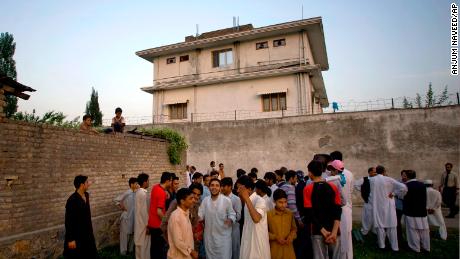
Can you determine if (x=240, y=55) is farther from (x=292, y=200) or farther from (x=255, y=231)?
(x=255, y=231)

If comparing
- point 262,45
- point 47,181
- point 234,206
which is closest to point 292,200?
point 234,206

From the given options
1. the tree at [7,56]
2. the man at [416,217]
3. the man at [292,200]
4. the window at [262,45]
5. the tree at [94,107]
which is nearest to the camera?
the man at [292,200]

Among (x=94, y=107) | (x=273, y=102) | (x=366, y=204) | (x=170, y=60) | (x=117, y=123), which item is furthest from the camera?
(x=94, y=107)

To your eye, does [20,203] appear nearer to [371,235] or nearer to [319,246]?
[319,246]

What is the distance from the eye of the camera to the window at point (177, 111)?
22991mm

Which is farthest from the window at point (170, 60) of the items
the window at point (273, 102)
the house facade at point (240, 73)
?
the window at point (273, 102)

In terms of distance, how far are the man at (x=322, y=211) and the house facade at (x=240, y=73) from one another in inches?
585

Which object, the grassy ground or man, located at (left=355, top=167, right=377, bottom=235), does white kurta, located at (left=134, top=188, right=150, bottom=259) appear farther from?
man, located at (left=355, top=167, right=377, bottom=235)

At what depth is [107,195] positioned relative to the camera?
8438 mm

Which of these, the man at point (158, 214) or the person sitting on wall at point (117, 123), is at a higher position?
the person sitting on wall at point (117, 123)

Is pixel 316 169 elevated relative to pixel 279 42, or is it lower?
lower

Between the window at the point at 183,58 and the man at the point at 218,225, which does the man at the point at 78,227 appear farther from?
the window at the point at 183,58

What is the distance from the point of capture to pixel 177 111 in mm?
23234

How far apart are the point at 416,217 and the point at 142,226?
21.1 ft
